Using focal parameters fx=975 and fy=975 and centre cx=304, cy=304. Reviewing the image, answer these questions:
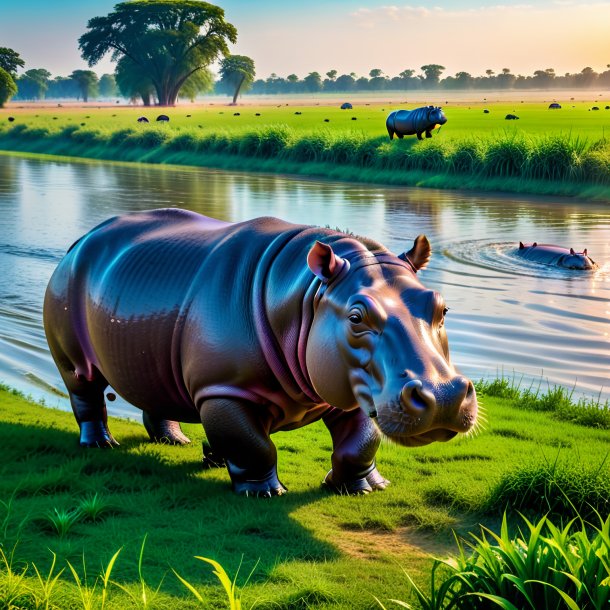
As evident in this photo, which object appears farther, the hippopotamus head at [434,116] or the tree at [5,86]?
the tree at [5,86]

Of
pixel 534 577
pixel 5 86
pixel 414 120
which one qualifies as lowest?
pixel 534 577

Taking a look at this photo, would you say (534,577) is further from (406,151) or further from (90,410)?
(406,151)

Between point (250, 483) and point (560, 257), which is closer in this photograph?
point (250, 483)

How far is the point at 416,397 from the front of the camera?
11.6 ft

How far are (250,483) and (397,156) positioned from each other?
24.0 meters

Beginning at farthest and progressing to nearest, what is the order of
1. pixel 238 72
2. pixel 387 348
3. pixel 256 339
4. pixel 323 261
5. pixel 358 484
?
pixel 238 72 → pixel 358 484 → pixel 256 339 → pixel 323 261 → pixel 387 348

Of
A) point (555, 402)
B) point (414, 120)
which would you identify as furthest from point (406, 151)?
point (555, 402)

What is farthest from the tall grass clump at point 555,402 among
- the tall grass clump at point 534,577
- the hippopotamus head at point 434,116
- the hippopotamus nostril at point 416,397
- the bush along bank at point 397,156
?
the hippopotamus head at point 434,116

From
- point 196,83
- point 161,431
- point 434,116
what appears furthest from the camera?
point 196,83

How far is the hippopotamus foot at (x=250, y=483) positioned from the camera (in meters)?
4.60

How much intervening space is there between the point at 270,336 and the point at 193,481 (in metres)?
0.92

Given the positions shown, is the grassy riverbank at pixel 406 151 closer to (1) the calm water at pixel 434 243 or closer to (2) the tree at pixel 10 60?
(1) the calm water at pixel 434 243

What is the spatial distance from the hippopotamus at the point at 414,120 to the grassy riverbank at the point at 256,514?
77.3 ft

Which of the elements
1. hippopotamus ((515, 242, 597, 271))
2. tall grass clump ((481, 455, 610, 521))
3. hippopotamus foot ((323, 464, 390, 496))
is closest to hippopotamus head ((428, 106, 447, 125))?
hippopotamus ((515, 242, 597, 271))
